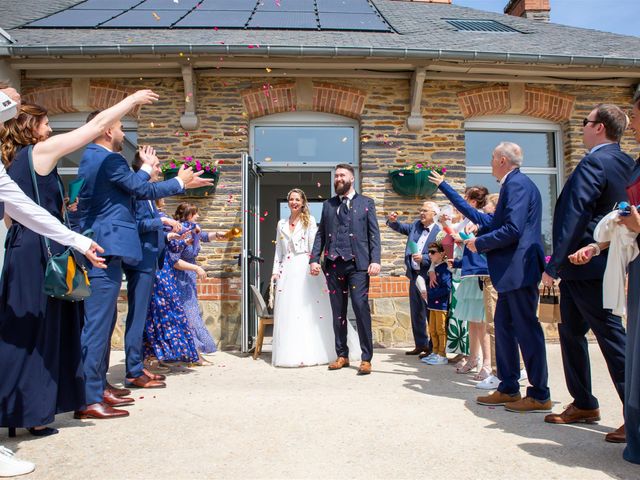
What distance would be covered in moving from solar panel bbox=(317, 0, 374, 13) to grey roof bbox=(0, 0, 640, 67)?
36.9 inches

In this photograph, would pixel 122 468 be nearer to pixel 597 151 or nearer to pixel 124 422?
pixel 124 422

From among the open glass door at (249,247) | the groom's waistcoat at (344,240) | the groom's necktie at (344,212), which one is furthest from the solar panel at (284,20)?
the groom's waistcoat at (344,240)

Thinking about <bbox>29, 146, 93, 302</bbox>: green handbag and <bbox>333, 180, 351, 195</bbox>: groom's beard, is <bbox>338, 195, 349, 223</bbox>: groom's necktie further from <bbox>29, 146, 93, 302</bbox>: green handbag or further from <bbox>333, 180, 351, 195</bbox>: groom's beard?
<bbox>29, 146, 93, 302</bbox>: green handbag

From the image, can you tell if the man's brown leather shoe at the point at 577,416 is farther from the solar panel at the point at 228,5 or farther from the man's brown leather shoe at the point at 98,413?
the solar panel at the point at 228,5

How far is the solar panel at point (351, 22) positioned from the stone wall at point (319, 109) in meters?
1.33

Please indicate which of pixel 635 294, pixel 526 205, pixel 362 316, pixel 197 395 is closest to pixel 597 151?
pixel 526 205

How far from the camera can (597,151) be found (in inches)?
146

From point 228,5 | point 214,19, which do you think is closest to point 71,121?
point 214,19

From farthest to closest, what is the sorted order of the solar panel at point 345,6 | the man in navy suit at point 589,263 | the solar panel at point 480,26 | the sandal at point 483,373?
the solar panel at point 345,6
the solar panel at point 480,26
the sandal at point 483,373
the man in navy suit at point 589,263

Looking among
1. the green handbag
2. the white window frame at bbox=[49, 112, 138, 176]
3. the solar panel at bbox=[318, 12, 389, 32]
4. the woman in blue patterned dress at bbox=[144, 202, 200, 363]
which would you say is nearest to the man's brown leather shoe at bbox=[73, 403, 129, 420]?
the green handbag

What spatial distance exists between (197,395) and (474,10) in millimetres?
10716

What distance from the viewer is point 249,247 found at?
8.03 meters

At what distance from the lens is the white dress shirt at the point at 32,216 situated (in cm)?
294

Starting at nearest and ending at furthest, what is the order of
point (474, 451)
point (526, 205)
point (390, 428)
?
point (474, 451) → point (390, 428) → point (526, 205)
